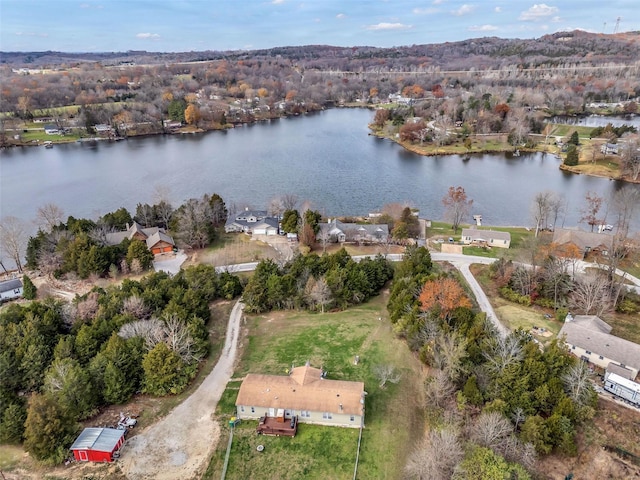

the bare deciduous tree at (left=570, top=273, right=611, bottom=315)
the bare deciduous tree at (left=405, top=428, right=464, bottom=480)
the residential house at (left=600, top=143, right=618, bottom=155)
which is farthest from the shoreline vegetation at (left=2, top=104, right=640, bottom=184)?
the bare deciduous tree at (left=405, top=428, right=464, bottom=480)

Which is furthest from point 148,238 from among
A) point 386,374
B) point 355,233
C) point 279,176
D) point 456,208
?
point 456,208

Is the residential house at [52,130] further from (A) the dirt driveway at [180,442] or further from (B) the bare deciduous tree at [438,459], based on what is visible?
(B) the bare deciduous tree at [438,459]

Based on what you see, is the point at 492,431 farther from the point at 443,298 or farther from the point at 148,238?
the point at 148,238

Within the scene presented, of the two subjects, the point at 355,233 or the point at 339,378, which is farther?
the point at 355,233

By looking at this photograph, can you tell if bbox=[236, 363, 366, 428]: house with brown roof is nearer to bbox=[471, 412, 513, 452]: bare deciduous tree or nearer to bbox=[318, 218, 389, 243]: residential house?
bbox=[471, 412, 513, 452]: bare deciduous tree

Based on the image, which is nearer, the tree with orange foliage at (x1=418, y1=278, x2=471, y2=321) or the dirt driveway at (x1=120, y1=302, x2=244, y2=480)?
the dirt driveway at (x1=120, y1=302, x2=244, y2=480)

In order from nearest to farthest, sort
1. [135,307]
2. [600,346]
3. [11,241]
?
[600,346] → [135,307] → [11,241]

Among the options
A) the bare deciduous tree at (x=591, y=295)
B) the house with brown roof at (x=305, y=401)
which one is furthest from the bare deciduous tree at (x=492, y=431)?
the bare deciduous tree at (x=591, y=295)
